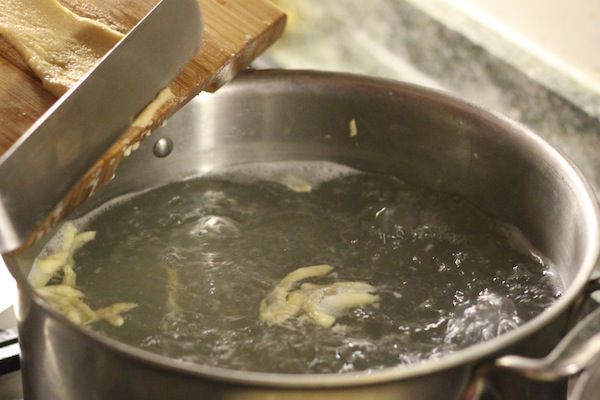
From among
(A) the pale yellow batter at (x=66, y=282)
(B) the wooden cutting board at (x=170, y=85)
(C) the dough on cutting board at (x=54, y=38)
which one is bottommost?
(A) the pale yellow batter at (x=66, y=282)

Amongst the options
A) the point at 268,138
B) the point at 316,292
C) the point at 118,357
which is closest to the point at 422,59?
the point at 268,138

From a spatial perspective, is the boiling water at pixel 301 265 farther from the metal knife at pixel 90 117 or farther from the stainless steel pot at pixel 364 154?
the metal knife at pixel 90 117

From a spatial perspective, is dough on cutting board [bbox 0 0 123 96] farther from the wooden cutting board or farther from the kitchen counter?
the kitchen counter

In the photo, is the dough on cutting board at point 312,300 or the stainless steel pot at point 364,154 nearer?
the stainless steel pot at point 364,154

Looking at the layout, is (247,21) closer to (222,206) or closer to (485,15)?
(222,206)

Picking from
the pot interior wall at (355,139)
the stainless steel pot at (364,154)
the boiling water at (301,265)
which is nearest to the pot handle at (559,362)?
the stainless steel pot at (364,154)

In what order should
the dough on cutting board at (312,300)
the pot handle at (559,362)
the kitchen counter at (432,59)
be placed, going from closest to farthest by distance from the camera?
the pot handle at (559,362)
the dough on cutting board at (312,300)
the kitchen counter at (432,59)
